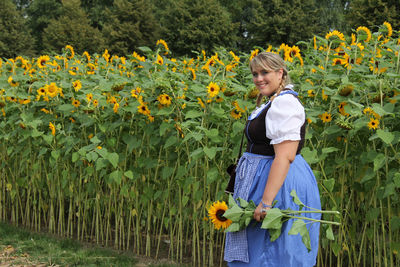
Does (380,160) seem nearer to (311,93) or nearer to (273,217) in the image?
(311,93)

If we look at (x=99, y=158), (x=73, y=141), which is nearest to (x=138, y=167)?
(x=99, y=158)

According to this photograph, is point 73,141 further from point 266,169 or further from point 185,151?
point 266,169

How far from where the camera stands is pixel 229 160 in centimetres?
328

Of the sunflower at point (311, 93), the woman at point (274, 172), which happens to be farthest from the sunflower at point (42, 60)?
the woman at point (274, 172)

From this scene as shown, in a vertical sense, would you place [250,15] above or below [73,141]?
above

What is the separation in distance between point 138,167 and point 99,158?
0.35 m

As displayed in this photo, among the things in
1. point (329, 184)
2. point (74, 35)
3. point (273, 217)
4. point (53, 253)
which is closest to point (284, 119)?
point (273, 217)

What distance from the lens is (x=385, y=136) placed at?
95.7 inches

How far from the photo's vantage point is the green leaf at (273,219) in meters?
1.99

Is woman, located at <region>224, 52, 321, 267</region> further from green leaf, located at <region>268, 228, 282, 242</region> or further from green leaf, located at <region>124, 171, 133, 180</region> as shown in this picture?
green leaf, located at <region>124, 171, 133, 180</region>

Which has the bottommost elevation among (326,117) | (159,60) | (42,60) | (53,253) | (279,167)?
(53,253)

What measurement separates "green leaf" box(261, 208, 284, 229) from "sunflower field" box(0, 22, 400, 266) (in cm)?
24

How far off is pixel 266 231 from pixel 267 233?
0.01 m

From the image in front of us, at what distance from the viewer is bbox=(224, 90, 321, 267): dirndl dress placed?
2.12 meters
